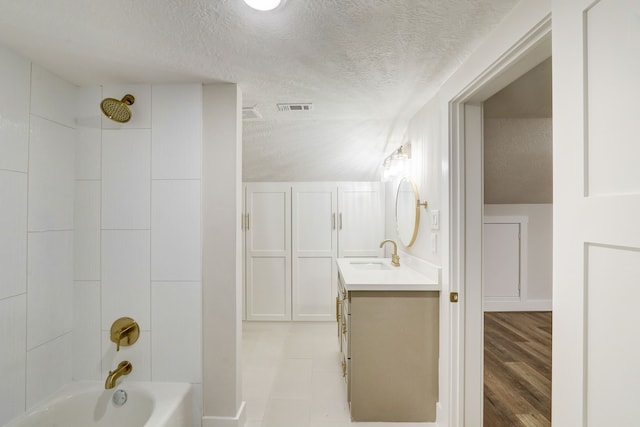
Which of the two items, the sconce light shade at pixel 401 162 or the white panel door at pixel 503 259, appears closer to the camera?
the sconce light shade at pixel 401 162

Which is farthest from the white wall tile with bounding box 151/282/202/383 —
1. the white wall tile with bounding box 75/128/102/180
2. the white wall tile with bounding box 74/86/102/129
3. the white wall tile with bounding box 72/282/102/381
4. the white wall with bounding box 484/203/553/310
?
the white wall with bounding box 484/203/553/310

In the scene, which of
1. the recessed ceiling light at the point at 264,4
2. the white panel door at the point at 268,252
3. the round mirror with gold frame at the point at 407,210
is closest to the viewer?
the recessed ceiling light at the point at 264,4

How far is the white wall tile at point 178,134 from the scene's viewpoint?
1.94 metres

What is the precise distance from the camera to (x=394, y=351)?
200cm

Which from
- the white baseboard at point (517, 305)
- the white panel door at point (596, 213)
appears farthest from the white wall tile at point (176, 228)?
the white baseboard at point (517, 305)

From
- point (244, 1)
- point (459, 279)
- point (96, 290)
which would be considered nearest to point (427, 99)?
point (459, 279)

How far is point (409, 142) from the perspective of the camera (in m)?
2.64

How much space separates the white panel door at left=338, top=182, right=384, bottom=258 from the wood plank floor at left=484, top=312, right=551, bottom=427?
1.56 m

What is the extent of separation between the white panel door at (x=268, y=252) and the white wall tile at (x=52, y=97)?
201 centimetres

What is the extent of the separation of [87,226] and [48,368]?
0.82 meters

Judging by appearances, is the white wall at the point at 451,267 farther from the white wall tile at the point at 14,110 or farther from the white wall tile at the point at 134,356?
the white wall tile at the point at 14,110

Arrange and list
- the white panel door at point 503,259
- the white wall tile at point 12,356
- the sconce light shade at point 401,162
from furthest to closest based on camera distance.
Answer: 1. the white panel door at point 503,259
2. the sconce light shade at point 401,162
3. the white wall tile at point 12,356

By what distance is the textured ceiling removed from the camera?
1.22m

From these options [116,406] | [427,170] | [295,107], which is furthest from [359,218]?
[116,406]
